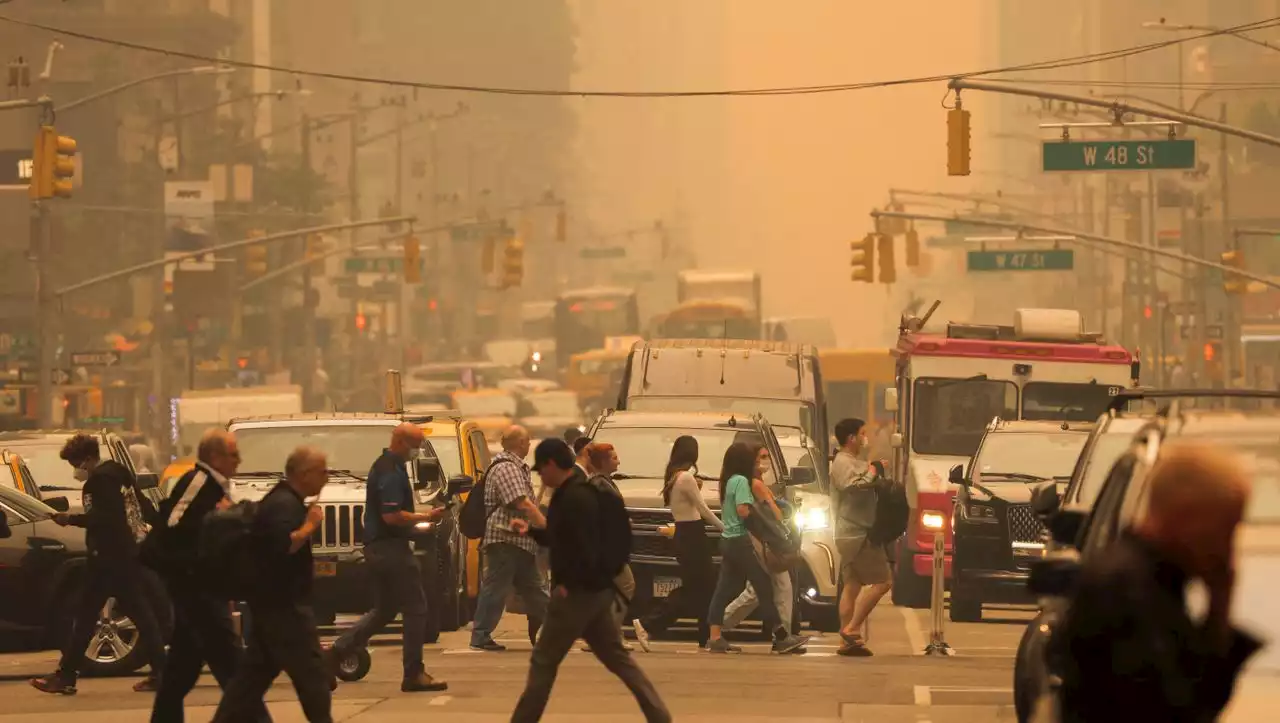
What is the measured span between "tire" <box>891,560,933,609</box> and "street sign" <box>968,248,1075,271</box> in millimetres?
27946

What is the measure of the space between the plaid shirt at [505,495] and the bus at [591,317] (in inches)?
2660

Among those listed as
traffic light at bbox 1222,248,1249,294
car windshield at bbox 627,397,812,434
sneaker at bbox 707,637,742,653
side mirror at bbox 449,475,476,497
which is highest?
traffic light at bbox 1222,248,1249,294

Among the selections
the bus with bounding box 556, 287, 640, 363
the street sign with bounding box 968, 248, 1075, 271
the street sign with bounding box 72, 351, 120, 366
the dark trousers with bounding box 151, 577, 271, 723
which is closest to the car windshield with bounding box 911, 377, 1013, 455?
the dark trousers with bounding box 151, 577, 271, 723

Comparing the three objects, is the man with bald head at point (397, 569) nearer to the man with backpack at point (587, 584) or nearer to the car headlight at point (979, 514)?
the man with backpack at point (587, 584)

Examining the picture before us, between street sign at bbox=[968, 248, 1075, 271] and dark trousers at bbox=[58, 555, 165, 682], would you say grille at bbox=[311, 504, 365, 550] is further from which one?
street sign at bbox=[968, 248, 1075, 271]

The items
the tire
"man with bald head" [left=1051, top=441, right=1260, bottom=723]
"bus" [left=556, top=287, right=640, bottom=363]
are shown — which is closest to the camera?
"man with bald head" [left=1051, top=441, right=1260, bottom=723]

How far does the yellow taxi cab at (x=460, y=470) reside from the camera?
22406mm

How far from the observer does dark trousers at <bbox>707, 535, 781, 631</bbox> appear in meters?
19.7

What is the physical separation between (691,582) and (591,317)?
6966cm

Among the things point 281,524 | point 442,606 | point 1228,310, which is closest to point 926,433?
point 442,606

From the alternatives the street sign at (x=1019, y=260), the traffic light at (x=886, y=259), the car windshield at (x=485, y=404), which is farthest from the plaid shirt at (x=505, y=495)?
the car windshield at (x=485, y=404)

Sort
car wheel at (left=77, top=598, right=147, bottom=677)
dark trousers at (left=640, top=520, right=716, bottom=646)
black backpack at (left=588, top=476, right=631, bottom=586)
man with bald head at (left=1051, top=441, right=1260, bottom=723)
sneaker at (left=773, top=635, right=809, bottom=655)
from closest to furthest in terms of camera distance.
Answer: man with bald head at (left=1051, top=441, right=1260, bottom=723), black backpack at (left=588, top=476, right=631, bottom=586), car wheel at (left=77, top=598, right=147, bottom=677), sneaker at (left=773, top=635, right=809, bottom=655), dark trousers at (left=640, top=520, right=716, bottom=646)

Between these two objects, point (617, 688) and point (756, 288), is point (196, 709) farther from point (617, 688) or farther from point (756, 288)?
point (756, 288)

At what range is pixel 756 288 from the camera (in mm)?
81938
